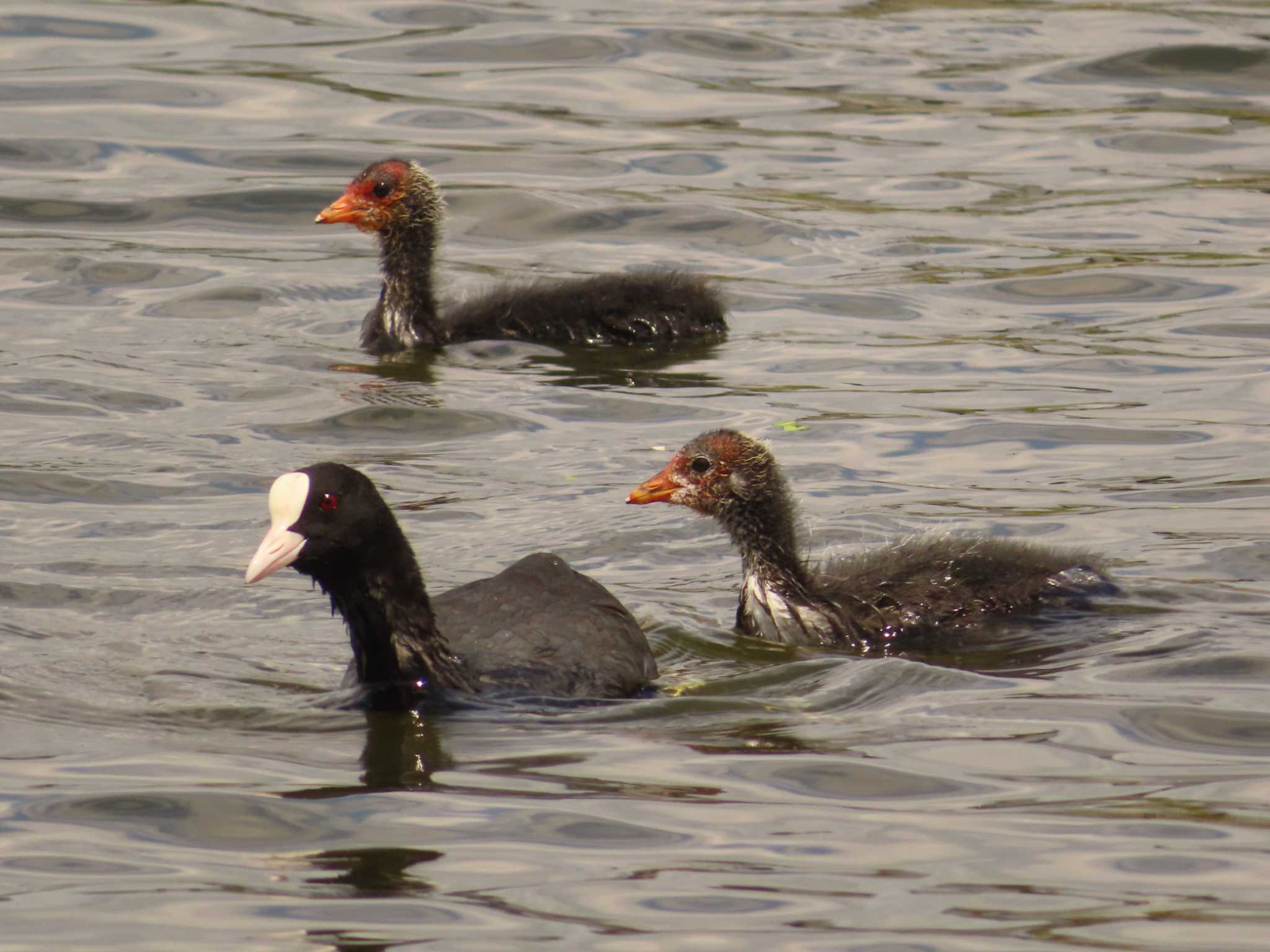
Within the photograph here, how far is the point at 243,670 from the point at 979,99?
12.3 meters

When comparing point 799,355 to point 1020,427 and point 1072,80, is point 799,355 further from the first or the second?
point 1072,80

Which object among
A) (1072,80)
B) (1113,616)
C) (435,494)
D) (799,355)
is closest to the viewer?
(1113,616)

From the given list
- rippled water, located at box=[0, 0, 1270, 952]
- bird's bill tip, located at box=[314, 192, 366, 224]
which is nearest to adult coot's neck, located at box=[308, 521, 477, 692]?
rippled water, located at box=[0, 0, 1270, 952]

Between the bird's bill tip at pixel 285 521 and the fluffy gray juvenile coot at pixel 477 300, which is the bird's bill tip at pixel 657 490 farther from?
the fluffy gray juvenile coot at pixel 477 300

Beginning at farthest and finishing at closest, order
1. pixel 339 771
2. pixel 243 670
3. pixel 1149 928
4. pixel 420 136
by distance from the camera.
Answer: pixel 420 136, pixel 243 670, pixel 339 771, pixel 1149 928

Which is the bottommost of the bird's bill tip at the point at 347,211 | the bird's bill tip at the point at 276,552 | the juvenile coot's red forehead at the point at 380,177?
the bird's bill tip at the point at 276,552

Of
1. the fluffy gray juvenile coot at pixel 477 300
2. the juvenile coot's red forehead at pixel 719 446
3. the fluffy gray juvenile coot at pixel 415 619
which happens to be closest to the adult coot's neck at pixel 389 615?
the fluffy gray juvenile coot at pixel 415 619

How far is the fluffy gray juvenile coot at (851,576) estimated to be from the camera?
28.3 feet

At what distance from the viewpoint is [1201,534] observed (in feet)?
30.8

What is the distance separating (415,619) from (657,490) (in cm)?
165

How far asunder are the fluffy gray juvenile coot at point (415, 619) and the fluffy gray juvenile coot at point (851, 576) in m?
0.82

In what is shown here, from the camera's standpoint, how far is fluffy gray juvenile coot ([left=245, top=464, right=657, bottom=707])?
7.33 m

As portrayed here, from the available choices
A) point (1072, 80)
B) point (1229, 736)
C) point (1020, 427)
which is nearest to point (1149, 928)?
point (1229, 736)

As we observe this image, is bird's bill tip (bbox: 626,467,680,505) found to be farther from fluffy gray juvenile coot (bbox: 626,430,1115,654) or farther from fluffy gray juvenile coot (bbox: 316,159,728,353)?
fluffy gray juvenile coot (bbox: 316,159,728,353)
